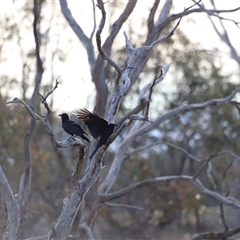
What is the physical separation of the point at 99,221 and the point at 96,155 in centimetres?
1523

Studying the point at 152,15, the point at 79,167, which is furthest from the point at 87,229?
the point at 79,167

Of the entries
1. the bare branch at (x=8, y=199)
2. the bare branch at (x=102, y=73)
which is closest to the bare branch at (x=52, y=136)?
the bare branch at (x=8, y=199)

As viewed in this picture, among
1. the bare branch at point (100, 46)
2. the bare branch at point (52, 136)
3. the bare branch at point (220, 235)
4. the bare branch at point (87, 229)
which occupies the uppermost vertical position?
the bare branch at point (100, 46)

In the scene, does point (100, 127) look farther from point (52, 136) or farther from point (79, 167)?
point (52, 136)

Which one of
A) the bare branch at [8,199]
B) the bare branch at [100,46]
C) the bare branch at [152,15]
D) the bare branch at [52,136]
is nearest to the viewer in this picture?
the bare branch at [52,136]

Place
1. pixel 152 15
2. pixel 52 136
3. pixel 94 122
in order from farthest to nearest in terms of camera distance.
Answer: pixel 152 15 → pixel 94 122 → pixel 52 136

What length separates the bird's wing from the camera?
9.48 m

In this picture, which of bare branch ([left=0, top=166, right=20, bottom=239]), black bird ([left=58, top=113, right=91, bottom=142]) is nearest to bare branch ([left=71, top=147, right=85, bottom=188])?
black bird ([left=58, top=113, right=91, bottom=142])

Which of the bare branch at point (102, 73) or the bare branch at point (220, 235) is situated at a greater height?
the bare branch at point (102, 73)

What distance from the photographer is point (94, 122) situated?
380 inches

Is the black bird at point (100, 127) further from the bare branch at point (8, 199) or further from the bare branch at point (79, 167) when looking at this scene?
the bare branch at point (8, 199)

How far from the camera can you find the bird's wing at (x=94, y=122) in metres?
9.48

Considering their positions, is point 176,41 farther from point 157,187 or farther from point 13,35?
point 13,35

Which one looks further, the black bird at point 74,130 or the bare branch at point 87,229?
the bare branch at point 87,229
